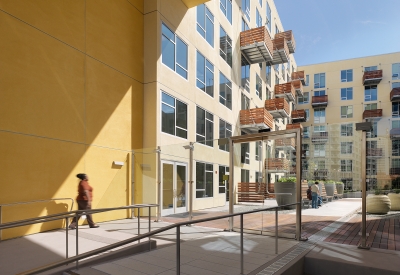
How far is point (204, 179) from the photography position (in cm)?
1417

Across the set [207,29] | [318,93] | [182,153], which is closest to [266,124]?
[207,29]

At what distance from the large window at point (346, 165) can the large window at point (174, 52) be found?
7.92 meters

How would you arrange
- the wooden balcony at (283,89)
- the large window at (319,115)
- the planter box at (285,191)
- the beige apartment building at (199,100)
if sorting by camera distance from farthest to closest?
1. the large window at (319,115)
2. the wooden balcony at (283,89)
3. the beige apartment building at (199,100)
4. the planter box at (285,191)

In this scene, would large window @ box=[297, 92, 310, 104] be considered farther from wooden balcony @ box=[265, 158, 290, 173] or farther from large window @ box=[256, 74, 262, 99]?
wooden balcony @ box=[265, 158, 290, 173]

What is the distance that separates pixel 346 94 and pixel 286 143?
38.3m

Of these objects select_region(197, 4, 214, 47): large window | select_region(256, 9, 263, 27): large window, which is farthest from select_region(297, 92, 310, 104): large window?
select_region(197, 4, 214, 47): large window

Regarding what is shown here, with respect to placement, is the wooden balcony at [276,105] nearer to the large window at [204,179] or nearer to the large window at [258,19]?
the large window at [258,19]

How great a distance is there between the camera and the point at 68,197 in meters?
9.13

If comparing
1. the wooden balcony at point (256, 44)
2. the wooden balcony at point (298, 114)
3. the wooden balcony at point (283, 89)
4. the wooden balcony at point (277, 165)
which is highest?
the wooden balcony at point (256, 44)

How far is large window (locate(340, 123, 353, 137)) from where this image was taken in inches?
299

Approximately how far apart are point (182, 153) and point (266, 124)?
40.0ft

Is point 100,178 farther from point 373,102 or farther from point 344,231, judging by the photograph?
point 373,102

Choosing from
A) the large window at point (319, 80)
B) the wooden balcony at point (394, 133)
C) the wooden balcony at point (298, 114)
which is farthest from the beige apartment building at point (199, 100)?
the large window at point (319, 80)

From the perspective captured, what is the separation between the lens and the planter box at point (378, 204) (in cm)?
704
